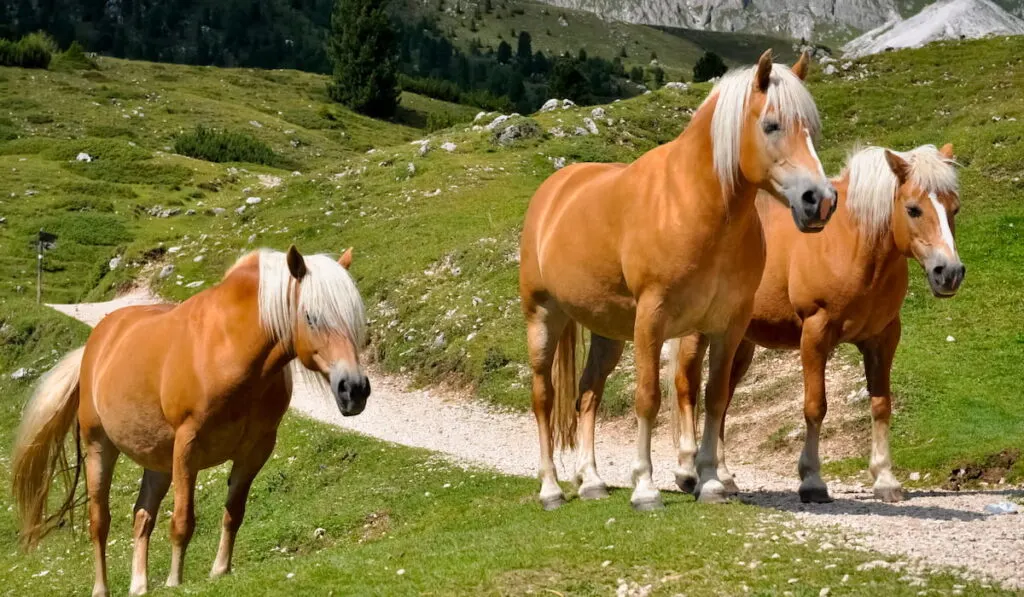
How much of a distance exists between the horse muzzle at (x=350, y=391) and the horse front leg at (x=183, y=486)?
1.51 m

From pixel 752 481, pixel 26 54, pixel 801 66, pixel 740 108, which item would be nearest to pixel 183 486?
pixel 740 108

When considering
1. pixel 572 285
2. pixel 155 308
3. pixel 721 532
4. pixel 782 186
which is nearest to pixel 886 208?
pixel 782 186

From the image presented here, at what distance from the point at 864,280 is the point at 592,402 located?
9.75 ft

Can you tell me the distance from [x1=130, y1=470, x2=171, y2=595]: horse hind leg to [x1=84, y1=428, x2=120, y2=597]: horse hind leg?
0.47 meters

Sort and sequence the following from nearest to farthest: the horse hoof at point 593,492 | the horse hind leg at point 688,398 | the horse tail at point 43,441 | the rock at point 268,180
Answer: the horse hind leg at point 688,398, the horse hoof at point 593,492, the horse tail at point 43,441, the rock at point 268,180

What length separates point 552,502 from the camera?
11156 millimetres

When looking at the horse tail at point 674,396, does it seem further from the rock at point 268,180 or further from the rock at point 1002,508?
the rock at point 268,180

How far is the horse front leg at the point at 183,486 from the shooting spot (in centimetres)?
941

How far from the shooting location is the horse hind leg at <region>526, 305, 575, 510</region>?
11289 millimetres

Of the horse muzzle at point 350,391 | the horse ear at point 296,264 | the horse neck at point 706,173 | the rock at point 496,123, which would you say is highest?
the horse neck at point 706,173

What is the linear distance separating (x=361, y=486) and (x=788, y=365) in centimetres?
736

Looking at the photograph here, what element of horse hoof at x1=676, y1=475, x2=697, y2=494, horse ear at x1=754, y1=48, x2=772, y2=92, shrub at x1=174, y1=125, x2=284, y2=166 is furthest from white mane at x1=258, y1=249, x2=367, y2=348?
shrub at x1=174, y1=125, x2=284, y2=166

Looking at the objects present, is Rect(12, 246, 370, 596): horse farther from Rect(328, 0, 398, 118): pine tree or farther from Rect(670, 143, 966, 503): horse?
Rect(328, 0, 398, 118): pine tree

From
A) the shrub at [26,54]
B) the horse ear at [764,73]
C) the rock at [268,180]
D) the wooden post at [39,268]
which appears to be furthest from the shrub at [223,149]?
the horse ear at [764,73]
